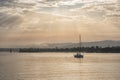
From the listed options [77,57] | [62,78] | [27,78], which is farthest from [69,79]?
[77,57]

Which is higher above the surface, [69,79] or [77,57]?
[69,79]

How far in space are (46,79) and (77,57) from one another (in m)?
91.6

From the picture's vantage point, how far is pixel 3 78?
2864 inches

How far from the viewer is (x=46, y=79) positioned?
7375 cm

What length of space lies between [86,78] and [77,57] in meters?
87.9

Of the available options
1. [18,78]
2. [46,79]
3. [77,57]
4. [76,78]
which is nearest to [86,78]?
[76,78]

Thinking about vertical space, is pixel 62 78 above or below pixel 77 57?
above

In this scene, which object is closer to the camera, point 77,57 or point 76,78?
point 76,78

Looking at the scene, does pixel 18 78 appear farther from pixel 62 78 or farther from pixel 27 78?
pixel 62 78

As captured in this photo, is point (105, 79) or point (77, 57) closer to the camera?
point (105, 79)

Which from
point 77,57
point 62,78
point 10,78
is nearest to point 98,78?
point 62,78

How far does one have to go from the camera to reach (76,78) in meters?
75.9

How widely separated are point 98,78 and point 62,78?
7.24 m

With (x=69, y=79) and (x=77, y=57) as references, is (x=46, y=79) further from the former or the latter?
(x=77, y=57)
